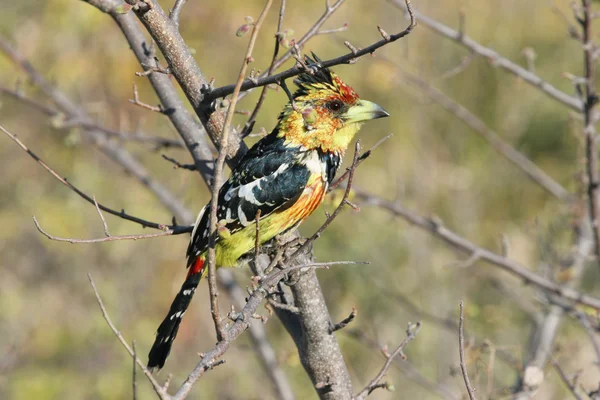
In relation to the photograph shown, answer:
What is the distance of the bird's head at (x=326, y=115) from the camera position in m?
3.06

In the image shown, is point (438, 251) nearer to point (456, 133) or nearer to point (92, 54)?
point (456, 133)

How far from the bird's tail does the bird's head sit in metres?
0.70

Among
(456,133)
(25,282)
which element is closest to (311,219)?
(456,133)

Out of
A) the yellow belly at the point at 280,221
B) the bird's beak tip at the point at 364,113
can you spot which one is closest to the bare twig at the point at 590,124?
the bird's beak tip at the point at 364,113

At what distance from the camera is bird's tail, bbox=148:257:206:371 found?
9.30ft

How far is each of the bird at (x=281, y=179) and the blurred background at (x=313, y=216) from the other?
2.23 meters

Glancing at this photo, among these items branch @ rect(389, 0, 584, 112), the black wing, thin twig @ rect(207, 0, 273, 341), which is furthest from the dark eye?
thin twig @ rect(207, 0, 273, 341)

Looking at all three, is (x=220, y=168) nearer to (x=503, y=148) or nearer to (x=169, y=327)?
(x=169, y=327)

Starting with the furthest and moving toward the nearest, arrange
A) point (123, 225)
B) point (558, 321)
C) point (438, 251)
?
point (438, 251) < point (123, 225) < point (558, 321)

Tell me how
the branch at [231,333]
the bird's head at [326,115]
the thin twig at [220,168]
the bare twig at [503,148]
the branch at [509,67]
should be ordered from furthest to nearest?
the bare twig at [503,148]
the branch at [509,67]
the bird's head at [326,115]
the thin twig at [220,168]
the branch at [231,333]

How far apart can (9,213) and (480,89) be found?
5062 mm

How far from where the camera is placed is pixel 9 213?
7.07 meters

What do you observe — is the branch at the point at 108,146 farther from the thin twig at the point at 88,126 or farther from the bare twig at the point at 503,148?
the bare twig at the point at 503,148

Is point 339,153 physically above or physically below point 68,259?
above
